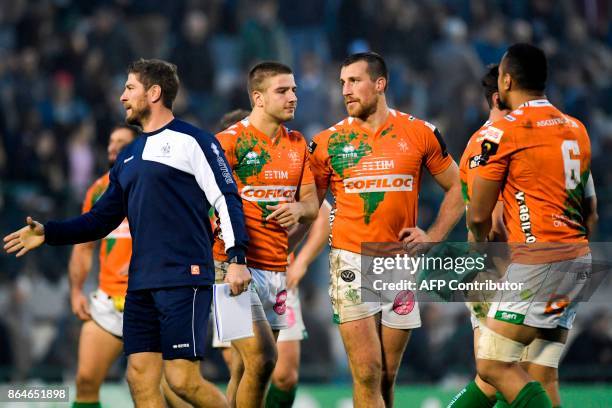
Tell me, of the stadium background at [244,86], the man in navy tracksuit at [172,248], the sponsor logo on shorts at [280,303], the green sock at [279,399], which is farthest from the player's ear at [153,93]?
the stadium background at [244,86]

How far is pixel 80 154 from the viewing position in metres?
13.9

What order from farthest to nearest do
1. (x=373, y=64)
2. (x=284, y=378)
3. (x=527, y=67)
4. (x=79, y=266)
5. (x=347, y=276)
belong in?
(x=79, y=266)
(x=284, y=378)
(x=373, y=64)
(x=347, y=276)
(x=527, y=67)

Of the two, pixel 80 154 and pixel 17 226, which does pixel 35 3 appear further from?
pixel 17 226

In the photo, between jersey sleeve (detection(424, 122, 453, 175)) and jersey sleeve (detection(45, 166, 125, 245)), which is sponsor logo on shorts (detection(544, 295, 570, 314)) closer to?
jersey sleeve (detection(424, 122, 453, 175))

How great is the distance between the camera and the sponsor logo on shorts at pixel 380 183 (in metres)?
7.48

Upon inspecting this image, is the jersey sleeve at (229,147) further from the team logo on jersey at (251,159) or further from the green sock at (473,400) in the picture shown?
the green sock at (473,400)

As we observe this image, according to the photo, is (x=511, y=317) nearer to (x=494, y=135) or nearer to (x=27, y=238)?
(x=494, y=135)

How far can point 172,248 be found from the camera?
632 centimetres

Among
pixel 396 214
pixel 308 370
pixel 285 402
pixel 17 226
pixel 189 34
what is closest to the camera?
pixel 396 214

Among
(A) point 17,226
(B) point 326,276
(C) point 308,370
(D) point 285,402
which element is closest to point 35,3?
(A) point 17,226

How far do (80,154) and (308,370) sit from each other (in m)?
4.51

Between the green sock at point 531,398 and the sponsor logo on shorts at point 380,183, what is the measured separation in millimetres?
1874

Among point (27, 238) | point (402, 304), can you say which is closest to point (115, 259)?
point (27, 238)

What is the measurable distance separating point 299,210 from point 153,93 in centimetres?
132
